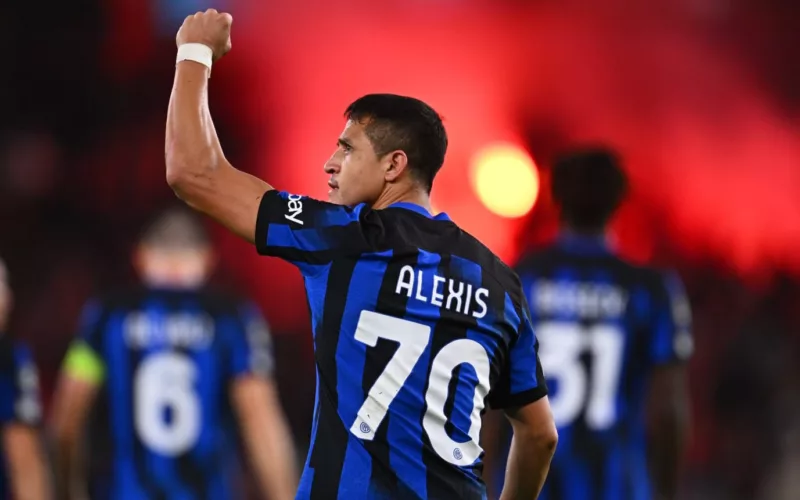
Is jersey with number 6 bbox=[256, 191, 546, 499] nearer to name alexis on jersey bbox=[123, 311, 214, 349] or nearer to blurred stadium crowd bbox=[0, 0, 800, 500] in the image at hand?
name alexis on jersey bbox=[123, 311, 214, 349]

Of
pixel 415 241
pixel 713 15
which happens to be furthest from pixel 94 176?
pixel 415 241

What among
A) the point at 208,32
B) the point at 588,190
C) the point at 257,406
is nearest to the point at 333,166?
the point at 208,32

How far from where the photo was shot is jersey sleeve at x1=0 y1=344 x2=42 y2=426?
5.37 meters

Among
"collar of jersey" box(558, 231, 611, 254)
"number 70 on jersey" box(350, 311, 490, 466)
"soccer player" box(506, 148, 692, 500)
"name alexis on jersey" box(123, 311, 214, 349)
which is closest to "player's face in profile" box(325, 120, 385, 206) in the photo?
"number 70 on jersey" box(350, 311, 490, 466)

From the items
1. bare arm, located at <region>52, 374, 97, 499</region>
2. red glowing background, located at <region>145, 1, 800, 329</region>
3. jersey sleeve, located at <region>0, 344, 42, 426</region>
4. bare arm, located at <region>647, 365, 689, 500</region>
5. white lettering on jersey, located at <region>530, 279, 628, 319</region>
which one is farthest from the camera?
red glowing background, located at <region>145, 1, 800, 329</region>

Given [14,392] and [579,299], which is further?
[14,392]

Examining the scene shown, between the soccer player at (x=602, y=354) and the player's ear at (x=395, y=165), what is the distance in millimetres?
1915

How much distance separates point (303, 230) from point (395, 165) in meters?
0.37

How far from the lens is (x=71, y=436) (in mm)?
6062

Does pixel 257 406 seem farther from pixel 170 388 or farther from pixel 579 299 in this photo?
pixel 579 299

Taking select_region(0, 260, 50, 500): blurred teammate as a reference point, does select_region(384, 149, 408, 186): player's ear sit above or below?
above

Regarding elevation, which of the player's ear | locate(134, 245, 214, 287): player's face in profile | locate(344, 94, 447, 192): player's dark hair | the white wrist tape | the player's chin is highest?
the white wrist tape

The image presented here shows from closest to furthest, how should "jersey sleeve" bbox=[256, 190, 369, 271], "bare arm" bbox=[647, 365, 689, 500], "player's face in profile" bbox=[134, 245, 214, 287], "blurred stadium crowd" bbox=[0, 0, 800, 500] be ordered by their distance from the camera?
"jersey sleeve" bbox=[256, 190, 369, 271] < "bare arm" bbox=[647, 365, 689, 500] < "player's face in profile" bbox=[134, 245, 214, 287] < "blurred stadium crowd" bbox=[0, 0, 800, 500]

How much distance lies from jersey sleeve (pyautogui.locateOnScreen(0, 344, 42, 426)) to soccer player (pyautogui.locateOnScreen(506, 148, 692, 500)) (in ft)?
7.15
